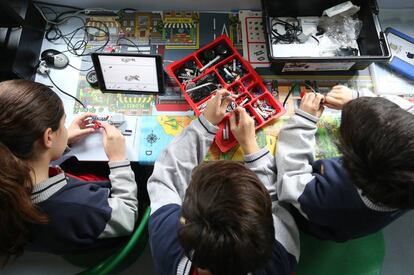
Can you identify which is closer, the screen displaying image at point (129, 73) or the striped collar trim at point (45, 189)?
the striped collar trim at point (45, 189)

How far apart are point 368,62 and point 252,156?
0.51 meters

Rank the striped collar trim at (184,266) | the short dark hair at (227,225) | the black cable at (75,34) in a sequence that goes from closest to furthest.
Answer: the short dark hair at (227,225), the striped collar trim at (184,266), the black cable at (75,34)

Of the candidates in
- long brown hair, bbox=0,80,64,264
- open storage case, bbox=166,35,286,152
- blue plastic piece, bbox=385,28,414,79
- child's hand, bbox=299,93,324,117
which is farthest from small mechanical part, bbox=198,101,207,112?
blue plastic piece, bbox=385,28,414,79

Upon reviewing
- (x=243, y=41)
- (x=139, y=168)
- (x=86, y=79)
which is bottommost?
(x=139, y=168)

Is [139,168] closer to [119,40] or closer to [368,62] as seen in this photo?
[119,40]

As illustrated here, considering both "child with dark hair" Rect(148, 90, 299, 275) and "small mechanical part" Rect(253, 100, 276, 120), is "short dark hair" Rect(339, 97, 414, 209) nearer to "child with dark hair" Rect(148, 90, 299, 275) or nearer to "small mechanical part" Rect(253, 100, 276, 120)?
"child with dark hair" Rect(148, 90, 299, 275)

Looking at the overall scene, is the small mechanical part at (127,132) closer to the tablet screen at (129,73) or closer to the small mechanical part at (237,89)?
the tablet screen at (129,73)

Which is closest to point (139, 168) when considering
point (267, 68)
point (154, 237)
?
point (154, 237)

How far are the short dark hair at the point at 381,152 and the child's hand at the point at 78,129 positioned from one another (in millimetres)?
761

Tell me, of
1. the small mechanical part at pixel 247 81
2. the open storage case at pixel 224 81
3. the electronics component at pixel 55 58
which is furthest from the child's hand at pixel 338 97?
the electronics component at pixel 55 58

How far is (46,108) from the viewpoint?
2.72ft

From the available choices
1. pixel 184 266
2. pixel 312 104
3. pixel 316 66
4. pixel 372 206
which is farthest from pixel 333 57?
pixel 184 266

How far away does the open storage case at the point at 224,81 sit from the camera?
1.08 m

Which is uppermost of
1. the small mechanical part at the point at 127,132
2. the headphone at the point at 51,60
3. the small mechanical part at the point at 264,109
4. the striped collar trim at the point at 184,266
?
the headphone at the point at 51,60
